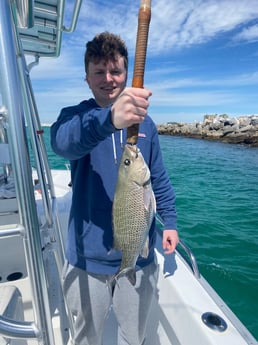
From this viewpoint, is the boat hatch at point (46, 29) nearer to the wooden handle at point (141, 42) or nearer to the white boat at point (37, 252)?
the white boat at point (37, 252)

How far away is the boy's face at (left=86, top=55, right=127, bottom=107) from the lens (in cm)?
166

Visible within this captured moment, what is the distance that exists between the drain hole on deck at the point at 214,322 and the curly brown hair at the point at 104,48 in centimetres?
192

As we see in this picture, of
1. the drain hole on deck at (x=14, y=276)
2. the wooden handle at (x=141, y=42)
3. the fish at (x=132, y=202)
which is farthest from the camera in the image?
the drain hole on deck at (x=14, y=276)

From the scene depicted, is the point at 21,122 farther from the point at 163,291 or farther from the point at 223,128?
the point at 223,128

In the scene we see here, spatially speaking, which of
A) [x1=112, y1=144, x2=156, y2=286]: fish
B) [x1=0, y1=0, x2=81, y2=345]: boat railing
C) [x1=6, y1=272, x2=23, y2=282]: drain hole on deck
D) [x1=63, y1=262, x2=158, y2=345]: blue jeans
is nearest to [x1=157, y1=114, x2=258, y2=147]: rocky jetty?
[x1=6, y1=272, x2=23, y2=282]: drain hole on deck

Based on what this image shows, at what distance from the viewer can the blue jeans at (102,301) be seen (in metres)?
1.80

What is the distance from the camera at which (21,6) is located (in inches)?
50.4

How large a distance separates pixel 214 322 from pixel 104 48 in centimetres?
203

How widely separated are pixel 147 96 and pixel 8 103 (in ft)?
1.79

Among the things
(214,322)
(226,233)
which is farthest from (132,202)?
(226,233)

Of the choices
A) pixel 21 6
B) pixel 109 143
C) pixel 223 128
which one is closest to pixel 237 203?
pixel 109 143

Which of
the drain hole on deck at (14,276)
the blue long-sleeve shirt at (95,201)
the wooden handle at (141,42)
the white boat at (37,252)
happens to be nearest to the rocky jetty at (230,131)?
the white boat at (37,252)

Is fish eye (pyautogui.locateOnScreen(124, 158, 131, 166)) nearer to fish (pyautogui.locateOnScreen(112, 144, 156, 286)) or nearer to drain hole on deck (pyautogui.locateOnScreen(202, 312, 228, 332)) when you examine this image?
fish (pyautogui.locateOnScreen(112, 144, 156, 286))

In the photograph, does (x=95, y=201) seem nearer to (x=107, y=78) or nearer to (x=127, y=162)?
(x=127, y=162)
